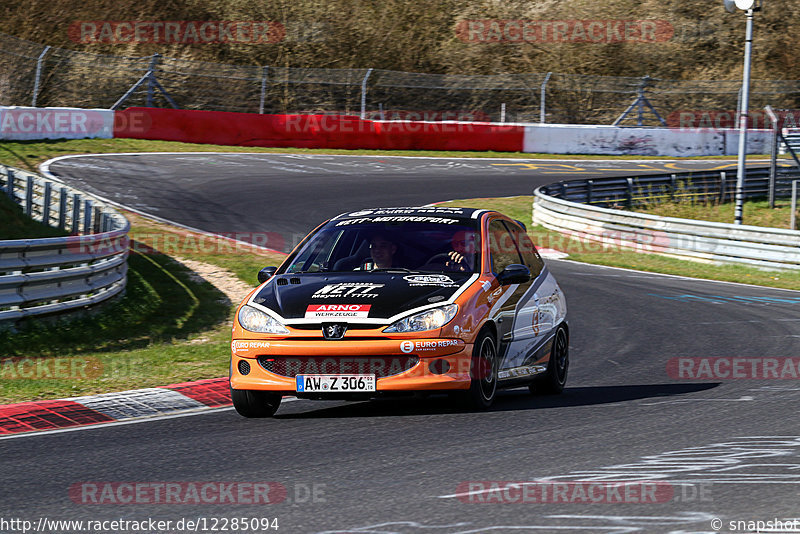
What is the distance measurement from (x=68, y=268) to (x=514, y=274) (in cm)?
771

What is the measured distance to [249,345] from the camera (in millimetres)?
8078

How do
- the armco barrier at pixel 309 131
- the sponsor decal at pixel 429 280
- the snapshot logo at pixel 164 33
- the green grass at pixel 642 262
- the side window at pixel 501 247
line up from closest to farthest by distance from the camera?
1. the sponsor decal at pixel 429 280
2. the side window at pixel 501 247
3. the green grass at pixel 642 262
4. the armco barrier at pixel 309 131
5. the snapshot logo at pixel 164 33

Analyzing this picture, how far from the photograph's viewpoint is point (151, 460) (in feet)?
22.0

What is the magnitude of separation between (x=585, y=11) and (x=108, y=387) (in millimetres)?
49620

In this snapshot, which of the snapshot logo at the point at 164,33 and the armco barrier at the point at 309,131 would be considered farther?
the snapshot logo at the point at 164,33

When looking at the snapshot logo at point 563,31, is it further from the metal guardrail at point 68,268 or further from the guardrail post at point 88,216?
the metal guardrail at point 68,268

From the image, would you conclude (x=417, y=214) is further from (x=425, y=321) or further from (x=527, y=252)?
(x=425, y=321)

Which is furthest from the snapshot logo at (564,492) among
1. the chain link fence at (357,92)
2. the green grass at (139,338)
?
the chain link fence at (357,92)

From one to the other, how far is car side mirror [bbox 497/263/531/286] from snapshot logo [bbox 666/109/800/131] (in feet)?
125

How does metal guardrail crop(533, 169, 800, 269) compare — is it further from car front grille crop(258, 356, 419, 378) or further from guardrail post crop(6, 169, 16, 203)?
car front grille crop(258, 356, 419, 378)

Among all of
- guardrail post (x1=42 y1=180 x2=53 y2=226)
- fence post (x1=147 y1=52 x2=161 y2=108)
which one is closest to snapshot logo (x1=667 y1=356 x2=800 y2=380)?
guardrail post (x1=42 y1=180 x2=53 y2=226)

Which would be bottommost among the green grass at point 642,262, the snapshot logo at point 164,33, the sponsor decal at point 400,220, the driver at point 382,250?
the green grass at point 642,262

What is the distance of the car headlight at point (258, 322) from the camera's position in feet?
26.2

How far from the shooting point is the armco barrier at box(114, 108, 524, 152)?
112 feet
